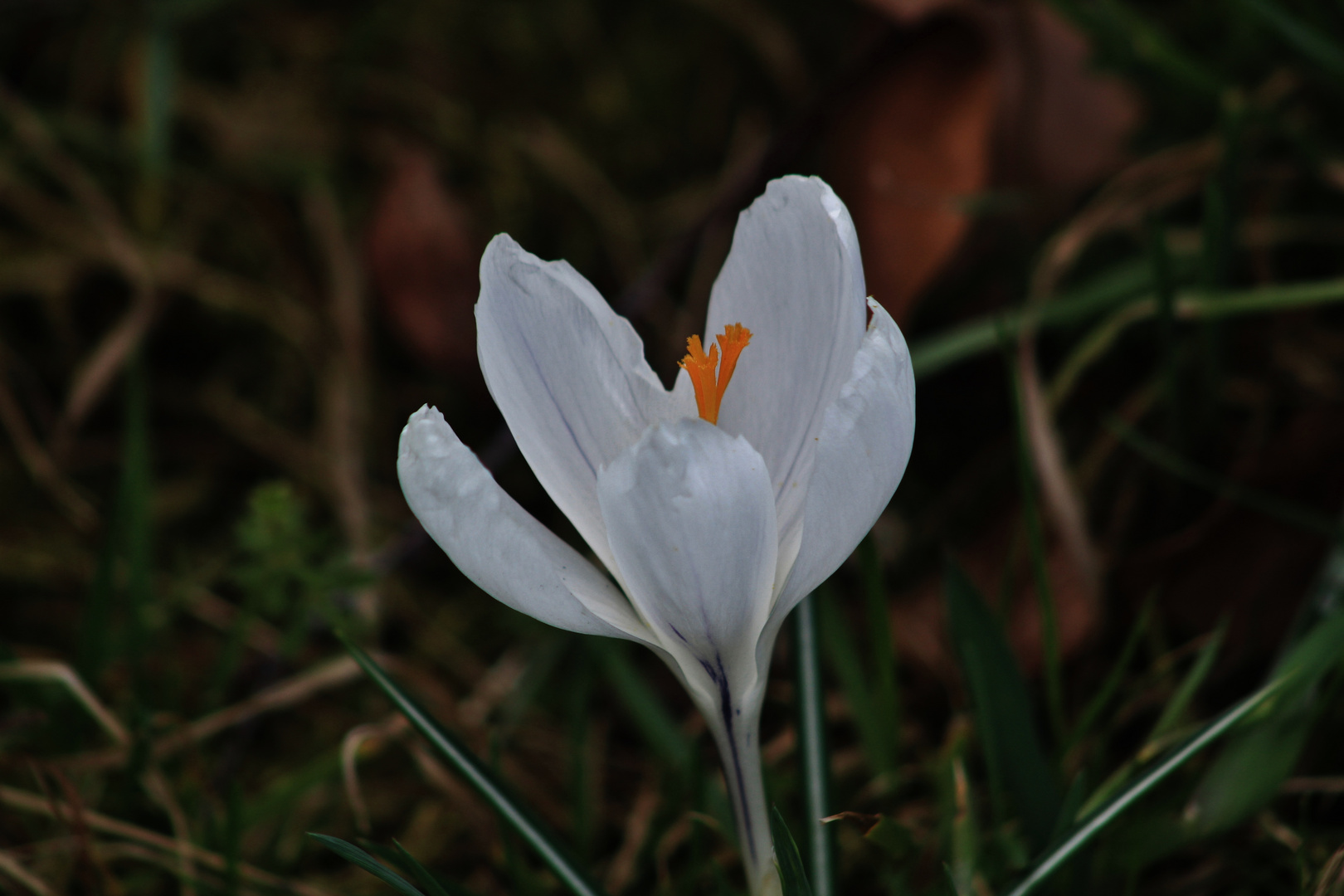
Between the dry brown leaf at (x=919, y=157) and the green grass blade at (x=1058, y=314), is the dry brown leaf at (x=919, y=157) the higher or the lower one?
the higher one

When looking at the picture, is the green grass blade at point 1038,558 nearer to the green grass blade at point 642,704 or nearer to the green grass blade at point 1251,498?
the green grass blade at point 1251,498

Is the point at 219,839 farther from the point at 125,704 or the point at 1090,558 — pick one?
the point at 1090,558

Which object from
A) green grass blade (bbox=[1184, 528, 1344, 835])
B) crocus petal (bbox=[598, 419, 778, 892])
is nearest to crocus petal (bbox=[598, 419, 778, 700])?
crocus petal (bbox=[598, 419, 778, 892])

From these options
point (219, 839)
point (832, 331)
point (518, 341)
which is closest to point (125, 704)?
point (219, 839)

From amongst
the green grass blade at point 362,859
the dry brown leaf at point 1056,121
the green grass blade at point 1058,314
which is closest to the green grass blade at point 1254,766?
the green grass blade at point 1058,314

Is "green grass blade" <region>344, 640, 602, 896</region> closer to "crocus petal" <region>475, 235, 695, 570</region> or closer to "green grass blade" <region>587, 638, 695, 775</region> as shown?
"crocus petal" <region>475, 235, 695, 570</region>

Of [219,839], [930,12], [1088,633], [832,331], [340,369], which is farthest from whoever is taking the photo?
[340,369]
